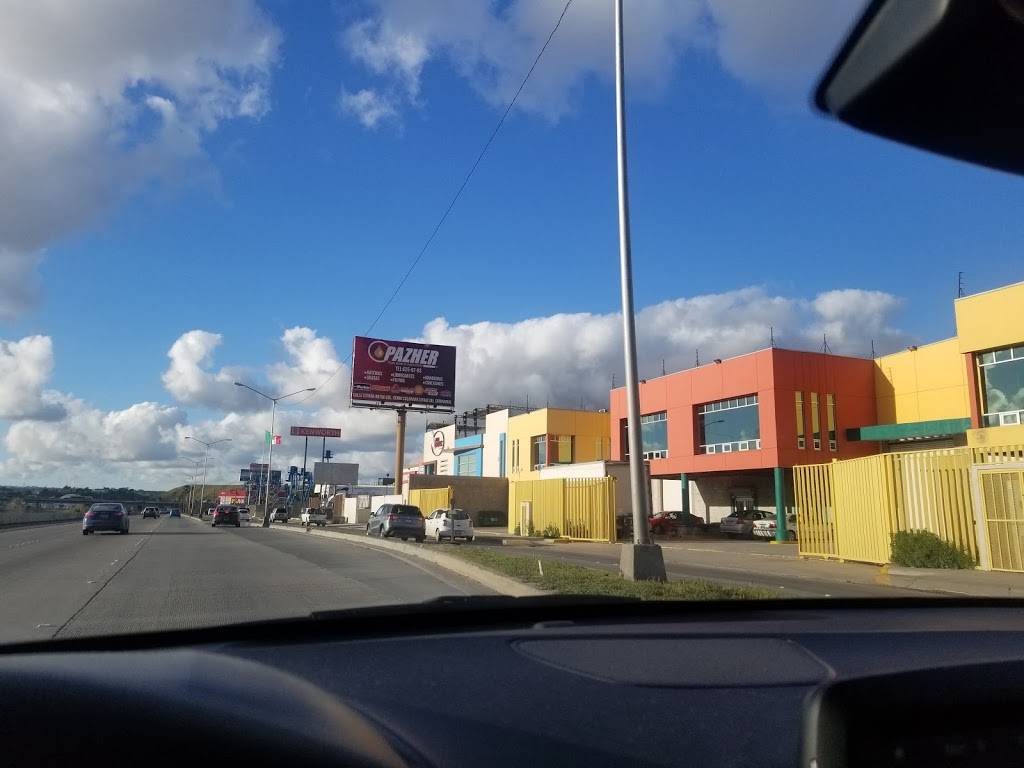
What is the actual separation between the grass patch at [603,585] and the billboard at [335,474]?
69.5 meters

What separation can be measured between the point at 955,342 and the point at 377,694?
36.4 metres

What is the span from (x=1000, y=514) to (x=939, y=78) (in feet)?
51.7

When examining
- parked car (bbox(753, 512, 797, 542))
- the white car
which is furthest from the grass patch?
parked car (bbox(753, 512, 797, 542))

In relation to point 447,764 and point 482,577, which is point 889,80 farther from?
point 482,577

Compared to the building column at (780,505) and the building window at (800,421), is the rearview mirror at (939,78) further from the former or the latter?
the building window at (800,421)

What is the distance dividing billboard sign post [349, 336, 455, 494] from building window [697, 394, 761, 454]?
18803 mm

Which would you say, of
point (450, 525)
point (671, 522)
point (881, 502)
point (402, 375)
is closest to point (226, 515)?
point (402, 375)

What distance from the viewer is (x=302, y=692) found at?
201 centimetres

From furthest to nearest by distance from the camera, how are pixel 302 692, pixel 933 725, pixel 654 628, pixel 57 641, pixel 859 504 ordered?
pixel 859 504, pixel 654 628, pixel 57 641, pixel 302 692, pixel 933 725

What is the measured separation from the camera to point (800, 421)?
34.3 metres

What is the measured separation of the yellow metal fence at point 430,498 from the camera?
151 ft

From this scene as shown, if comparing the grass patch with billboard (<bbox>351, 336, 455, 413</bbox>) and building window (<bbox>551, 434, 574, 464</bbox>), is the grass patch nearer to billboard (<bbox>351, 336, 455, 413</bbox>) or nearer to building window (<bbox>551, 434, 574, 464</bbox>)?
billboard (<bbox>351, 336, 455, 413</bbox>)

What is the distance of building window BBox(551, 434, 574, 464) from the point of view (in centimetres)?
5588

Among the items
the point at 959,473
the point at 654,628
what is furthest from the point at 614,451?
the point at 654,628
